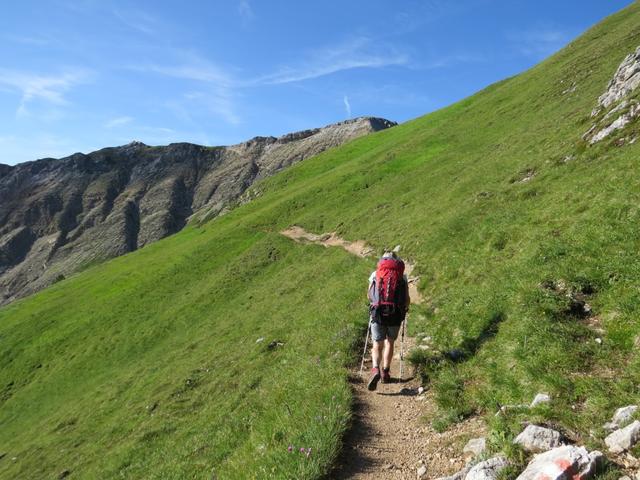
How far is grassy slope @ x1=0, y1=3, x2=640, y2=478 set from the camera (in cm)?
999

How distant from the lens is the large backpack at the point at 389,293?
12.5 meters

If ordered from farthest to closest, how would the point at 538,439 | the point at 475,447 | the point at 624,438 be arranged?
the point at 475,447 < the point at 538,439 < the point at 624,438

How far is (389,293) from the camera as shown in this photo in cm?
1255

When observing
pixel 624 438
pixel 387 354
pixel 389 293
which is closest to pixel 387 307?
pixel 389 293

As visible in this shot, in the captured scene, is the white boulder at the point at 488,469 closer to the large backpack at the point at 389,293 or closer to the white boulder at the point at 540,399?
the white boulder at the point at 540,399

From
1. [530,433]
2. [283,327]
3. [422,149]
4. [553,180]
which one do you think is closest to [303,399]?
[530,433]

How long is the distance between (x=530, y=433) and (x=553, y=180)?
2148cm

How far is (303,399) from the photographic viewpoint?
11672 mm

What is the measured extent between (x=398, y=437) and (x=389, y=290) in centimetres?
424

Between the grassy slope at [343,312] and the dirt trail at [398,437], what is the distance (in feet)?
1.49

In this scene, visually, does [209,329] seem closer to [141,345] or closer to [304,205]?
[141,345]

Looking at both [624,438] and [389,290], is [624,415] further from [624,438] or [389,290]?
[389,290]

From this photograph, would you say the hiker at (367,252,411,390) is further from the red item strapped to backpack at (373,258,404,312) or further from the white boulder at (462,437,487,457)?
the white boulder at (462,437,487,457)

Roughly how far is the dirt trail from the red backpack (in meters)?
2.13
